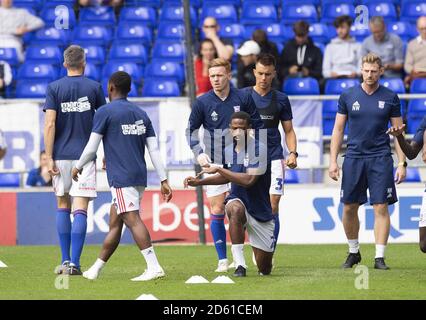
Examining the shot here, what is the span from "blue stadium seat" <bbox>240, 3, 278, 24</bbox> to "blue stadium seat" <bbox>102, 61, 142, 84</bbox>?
235 centimetres

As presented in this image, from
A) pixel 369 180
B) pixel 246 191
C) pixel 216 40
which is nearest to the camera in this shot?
pixel 246 191

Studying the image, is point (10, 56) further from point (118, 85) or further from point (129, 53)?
point (118, 85)

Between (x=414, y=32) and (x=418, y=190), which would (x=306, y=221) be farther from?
(x=414, y=32)

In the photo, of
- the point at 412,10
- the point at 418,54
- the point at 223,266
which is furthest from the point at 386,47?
the point at 223,266

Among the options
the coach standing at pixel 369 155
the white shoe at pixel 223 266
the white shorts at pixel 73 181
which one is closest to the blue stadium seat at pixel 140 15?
the coach standing at pixel 369 155

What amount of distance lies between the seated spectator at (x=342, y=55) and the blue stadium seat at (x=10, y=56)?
17.1ft

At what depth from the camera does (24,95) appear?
19141mm

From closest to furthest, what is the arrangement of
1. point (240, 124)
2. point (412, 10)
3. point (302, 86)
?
point (240, 124) → point (302, 86) → point (412, 10)

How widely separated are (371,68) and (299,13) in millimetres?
Result: 8475

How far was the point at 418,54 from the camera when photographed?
18.6 metres

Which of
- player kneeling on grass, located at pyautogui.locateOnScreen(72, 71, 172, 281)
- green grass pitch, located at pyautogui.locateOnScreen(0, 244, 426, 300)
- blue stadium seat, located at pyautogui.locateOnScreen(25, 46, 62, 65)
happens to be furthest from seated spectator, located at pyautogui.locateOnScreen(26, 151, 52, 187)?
player kneeling on grass, located at pyautogui.locateOnScreen(72, 71, 172, 281)

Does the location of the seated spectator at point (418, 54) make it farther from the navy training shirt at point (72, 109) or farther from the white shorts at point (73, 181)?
the white shorts at point (73, 181)

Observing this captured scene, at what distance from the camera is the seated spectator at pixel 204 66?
17938 millimetres
